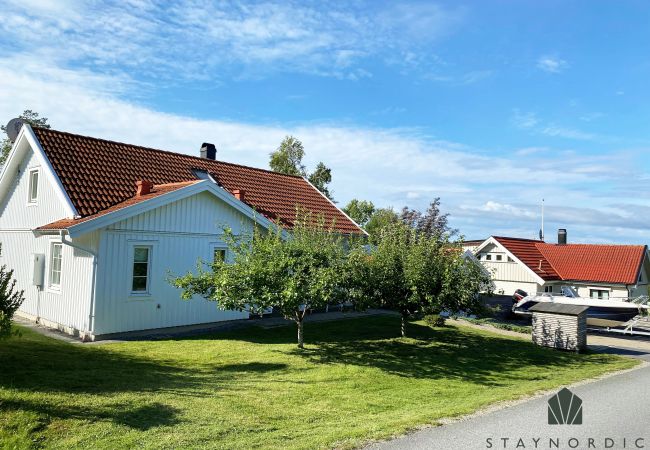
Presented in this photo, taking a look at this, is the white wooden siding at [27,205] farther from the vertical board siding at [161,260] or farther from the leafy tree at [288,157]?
the leafy tree at [288,157]

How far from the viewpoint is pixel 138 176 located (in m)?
17.3

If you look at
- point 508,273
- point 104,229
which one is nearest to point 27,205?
point 104,229

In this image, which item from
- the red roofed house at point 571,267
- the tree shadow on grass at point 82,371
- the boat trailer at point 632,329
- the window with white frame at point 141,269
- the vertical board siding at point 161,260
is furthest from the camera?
the red roofed house at point 571,267

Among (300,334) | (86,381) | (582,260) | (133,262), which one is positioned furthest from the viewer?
(582,260)

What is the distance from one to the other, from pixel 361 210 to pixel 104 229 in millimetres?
45243

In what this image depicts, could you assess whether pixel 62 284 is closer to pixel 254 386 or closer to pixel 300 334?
pixel 300 334

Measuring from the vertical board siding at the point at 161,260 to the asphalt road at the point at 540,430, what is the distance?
9555mm

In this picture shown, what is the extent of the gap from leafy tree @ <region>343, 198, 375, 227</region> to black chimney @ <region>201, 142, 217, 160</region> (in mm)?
32844

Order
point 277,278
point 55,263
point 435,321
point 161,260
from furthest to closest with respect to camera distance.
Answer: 1. point 435,321
2. point 55,263
3. point 161,260
4. point 277,278

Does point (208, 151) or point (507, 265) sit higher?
point (208, 151)

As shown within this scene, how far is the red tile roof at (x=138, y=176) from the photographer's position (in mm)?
15289

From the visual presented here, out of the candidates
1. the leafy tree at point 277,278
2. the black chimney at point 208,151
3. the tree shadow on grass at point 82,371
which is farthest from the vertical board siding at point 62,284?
the black chimney at point 208,151

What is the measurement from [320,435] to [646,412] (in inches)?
227

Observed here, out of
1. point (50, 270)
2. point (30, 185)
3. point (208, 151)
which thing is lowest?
point (50, 270)
